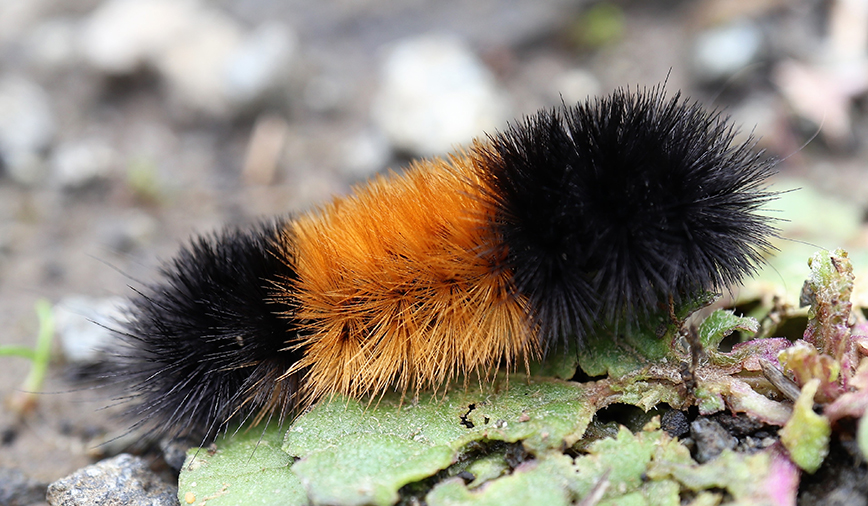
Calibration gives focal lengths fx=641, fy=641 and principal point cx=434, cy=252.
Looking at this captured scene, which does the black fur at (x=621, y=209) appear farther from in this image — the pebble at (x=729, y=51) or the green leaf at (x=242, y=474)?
the pebble at (x=729, y=51)

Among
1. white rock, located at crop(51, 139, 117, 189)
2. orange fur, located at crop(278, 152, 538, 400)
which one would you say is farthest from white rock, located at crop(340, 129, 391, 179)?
orange fur, located at crop(278, 152, 538, 400)

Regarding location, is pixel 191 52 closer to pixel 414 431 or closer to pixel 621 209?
pixel 414 431

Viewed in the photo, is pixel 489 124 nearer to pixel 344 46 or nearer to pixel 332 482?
pixel 344 46

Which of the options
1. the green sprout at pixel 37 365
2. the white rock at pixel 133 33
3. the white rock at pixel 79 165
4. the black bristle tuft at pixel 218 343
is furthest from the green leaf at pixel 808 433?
the white rock at pixel 133 33

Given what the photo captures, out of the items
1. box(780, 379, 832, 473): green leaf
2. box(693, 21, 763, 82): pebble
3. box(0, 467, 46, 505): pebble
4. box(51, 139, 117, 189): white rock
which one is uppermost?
box(693, 21, 763, 82): pebble

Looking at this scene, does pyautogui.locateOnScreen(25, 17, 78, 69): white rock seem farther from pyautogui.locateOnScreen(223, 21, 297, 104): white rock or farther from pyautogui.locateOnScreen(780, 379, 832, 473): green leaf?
pyautogui.locateOnScreen(780, 379, 832, 473): green leaf

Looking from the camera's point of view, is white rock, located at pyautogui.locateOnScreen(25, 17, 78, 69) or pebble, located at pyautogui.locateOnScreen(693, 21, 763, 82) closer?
pebble, located at pyautogui.locateOnScreen(693, 21, 763, 82)

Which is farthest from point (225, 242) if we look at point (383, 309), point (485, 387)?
point (485, 387)
